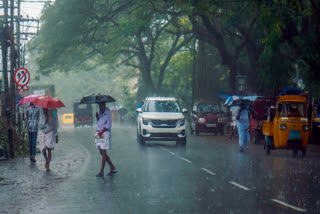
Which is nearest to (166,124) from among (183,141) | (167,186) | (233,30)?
(183,141)

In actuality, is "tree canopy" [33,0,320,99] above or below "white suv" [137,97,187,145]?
above

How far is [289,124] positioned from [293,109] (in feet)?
2.27

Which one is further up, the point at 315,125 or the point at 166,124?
the point at 166,124

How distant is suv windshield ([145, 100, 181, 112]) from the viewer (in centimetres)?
2506

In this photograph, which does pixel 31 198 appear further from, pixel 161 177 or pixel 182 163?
pixel 182 163

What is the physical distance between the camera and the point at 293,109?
746 inches

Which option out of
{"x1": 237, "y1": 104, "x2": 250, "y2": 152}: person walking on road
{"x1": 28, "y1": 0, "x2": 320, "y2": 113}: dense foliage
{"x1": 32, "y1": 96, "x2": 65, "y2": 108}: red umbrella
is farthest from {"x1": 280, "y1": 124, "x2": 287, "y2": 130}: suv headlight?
{"x1": 32, "y1": 96, "x2": 65, "y2": 108}: red umbrella

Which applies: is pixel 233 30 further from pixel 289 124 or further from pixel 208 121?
pixel 289 124

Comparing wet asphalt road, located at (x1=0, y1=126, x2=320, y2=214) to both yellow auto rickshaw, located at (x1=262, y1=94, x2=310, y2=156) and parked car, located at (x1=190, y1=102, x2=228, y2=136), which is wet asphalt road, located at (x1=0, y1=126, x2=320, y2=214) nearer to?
yellow auto rickshaw, located at (x1=262, y1=94, x2=310, y2=156)

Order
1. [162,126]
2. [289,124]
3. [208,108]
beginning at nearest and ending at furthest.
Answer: [289,124] → [162,126] → [208,108]

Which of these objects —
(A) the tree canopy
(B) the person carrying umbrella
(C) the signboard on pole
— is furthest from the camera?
(C) the signboard on pole

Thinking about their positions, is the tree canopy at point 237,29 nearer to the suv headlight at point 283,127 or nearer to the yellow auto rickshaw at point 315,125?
the yellow auto rickshaw at point 315,125

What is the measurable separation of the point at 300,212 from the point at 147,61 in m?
44.3

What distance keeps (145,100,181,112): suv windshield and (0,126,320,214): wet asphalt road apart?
6.57 meters
